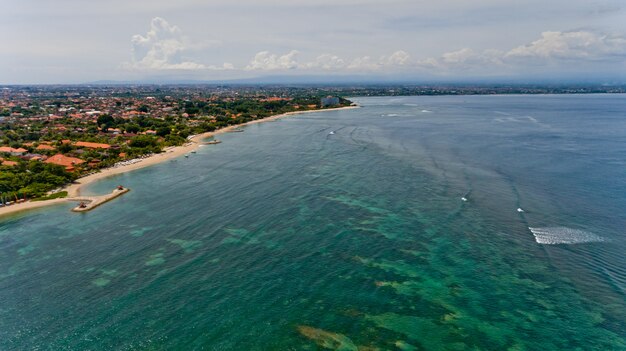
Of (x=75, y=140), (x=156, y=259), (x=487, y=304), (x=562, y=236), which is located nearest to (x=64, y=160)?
(x=75, y=140)

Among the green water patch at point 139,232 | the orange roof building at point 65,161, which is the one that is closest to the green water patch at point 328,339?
the green water patch at point 139,232

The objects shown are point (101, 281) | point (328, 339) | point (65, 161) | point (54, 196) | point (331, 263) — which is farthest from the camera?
point (65, 161)

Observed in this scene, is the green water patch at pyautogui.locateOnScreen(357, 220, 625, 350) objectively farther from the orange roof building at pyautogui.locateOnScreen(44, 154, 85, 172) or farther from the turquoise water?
the orange roof building at pyautogui.locateOnScreen(44, 154, 85, 172)

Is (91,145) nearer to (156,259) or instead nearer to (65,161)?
(65,161)

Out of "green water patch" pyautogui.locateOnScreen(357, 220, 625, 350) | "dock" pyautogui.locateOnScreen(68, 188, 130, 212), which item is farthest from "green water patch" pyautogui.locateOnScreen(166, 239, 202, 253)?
"dock" pyautogui.locateOnScreen(68, 188, 130, 212)

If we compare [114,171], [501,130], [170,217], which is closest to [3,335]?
[170,217]

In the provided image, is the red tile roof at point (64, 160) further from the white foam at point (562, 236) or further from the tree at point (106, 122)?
the white foam at point (562, 236)
